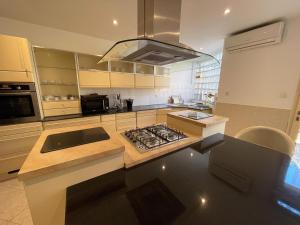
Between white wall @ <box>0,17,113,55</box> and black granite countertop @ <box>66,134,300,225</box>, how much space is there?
2.89 m

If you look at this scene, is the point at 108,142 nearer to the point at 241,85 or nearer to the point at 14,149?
the point at 14,149

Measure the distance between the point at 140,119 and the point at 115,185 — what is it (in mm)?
2514

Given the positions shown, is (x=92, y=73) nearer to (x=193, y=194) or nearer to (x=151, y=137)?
(x=151, y=137)

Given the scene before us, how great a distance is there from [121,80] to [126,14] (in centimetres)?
134

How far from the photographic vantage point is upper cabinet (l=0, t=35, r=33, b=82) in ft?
5.95

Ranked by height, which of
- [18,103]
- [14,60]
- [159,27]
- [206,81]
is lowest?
[18,103]

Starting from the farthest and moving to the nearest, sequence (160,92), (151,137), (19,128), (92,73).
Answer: (160,92) < (92,73) < (19,128) < (151,137)

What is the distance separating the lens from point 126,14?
1.99 m

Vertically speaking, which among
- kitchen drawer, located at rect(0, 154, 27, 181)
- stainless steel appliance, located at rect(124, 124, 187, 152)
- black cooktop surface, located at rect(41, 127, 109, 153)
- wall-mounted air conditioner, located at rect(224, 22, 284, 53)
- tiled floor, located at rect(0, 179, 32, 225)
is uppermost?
wall-mounted air conditioner, located at rect(224, 22, 284, 53)

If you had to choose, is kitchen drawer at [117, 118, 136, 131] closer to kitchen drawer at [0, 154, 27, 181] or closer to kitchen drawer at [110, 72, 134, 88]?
kitchen drawer at [110, 72, 134, 88]

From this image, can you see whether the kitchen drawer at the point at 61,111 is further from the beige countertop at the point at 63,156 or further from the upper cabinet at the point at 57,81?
the beige countertop at the point at 63,156

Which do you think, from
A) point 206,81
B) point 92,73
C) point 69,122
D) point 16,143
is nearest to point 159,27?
point 92,73

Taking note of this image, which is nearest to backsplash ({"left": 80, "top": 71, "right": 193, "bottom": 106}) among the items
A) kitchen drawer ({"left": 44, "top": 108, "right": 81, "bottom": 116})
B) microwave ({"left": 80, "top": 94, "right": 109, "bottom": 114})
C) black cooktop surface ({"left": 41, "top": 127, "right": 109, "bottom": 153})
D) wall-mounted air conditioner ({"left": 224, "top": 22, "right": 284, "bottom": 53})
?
microwave ({"left": 80, "top": 94, "right": 109, "bottom": 114})

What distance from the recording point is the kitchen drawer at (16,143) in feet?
6.28
